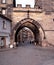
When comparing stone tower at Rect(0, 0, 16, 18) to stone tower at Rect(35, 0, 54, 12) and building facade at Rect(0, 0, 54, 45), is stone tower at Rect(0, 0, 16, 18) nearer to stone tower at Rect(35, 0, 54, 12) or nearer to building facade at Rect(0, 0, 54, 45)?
building facade at Rect(0, 0, 54, 45)

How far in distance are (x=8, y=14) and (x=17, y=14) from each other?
60.7 inches

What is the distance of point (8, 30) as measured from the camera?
35.7m

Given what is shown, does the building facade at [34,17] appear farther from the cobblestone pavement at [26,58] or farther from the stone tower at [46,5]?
the cobblestone pavement at [26,58]

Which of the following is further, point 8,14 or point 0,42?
point 8,14

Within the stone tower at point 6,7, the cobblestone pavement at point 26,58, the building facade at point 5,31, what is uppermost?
the stone tower at point 6,7

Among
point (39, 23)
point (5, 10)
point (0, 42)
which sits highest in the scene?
point (5, 10)

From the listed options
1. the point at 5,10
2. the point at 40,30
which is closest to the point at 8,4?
the point at 5,10

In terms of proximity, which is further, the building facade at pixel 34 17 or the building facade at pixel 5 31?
the building facade at pixel 34 17

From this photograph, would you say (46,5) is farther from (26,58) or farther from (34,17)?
(26,58)

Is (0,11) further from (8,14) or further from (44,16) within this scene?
(44,16)

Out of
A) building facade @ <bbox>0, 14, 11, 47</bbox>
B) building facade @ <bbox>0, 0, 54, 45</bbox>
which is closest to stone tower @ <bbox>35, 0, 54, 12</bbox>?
building facade @ <bbox>0, 0, 54, 45</bbox>

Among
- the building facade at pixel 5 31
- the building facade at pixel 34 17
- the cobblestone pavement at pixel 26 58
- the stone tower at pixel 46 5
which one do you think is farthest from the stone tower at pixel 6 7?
the cobblestone pavement at pixel 26 58

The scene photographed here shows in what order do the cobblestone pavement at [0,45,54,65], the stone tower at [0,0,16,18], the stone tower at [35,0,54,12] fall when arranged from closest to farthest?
1. the cobblestone pavement at [0,45,54,65]
2. the stone tower at [0,0,16,18]
3. the stone tower at [35,0,54,12]

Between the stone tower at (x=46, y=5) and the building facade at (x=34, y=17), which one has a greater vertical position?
the stone tower at (x=46, y=5)
